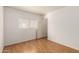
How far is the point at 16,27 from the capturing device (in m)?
1.41

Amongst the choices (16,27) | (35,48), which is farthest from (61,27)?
(16,27)

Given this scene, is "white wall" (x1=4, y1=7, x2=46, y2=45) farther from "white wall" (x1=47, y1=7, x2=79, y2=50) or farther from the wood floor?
"white wall" (x1=47, y1=7, x2=79, y2=50)

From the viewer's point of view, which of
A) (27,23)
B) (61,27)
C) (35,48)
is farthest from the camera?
(61,27)

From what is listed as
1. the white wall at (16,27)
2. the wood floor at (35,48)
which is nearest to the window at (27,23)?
the white wall at (16,27)

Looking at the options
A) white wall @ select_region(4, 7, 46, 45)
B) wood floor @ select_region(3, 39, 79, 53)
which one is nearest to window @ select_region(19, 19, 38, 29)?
white wall @ select_region(4, 7, 46, 45)

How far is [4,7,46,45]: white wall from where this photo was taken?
4.36 ft

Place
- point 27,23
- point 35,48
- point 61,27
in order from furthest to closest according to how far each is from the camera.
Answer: point 61,27 → point 27,23 → point 35,48

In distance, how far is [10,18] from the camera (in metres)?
1.34

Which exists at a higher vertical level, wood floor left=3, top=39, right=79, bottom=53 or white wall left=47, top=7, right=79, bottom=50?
white wall left=47, top=7, right=79, bottom=50

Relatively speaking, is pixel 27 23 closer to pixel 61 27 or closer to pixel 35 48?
pixel 35 48
